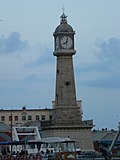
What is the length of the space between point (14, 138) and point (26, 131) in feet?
15.1

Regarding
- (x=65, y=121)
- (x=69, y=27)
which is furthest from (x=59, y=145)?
(x=69, y=27)

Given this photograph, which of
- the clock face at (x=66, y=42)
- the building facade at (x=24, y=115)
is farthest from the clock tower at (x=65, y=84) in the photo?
the building facade at (x=24, y=115)

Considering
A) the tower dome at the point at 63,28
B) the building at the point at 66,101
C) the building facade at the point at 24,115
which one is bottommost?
the building at the point at 66,101

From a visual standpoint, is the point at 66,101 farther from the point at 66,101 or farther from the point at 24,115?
the point at 24,115

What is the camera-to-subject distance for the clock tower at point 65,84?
8225 cm

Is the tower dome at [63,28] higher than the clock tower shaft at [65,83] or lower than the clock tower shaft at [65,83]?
higher

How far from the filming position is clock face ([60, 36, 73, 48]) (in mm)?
82831

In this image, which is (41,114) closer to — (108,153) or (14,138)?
(14,138)

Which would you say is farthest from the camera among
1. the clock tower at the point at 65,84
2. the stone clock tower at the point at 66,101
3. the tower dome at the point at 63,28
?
the tower dome at the point at 63,28

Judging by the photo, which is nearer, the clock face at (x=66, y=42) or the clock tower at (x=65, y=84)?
the clock tower at (x=65, y=84)

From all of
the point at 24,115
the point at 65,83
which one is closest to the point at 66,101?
the point at 65,83

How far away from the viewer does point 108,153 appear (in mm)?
42750

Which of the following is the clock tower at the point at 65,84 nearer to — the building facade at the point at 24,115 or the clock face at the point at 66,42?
the clock face at the point at 66,42

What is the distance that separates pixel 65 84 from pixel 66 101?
8.31 feet
